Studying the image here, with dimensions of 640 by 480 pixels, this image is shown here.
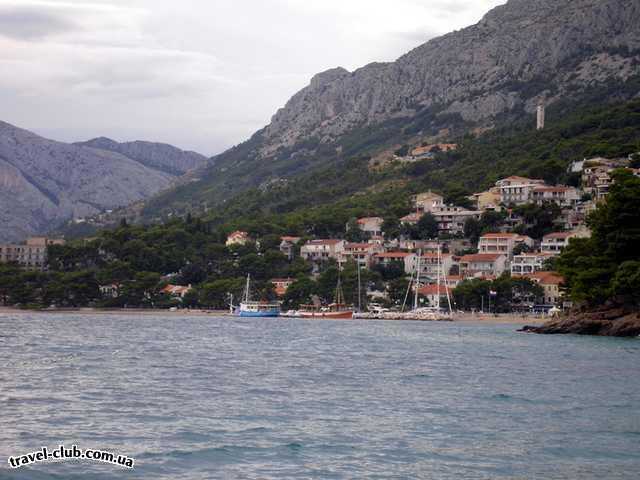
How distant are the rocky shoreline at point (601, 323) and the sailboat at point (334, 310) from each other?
31.9m

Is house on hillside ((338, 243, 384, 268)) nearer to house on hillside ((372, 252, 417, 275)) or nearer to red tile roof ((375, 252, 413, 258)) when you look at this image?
house on hillside ((372, 252, 417, 275))

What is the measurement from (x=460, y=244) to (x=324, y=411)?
10495cm

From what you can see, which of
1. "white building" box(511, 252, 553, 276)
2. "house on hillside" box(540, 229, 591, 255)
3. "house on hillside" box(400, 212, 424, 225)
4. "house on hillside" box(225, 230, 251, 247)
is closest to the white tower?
"house on hillside" box(400, 212, 424, 225)

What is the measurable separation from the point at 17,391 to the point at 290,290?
78.4 metres

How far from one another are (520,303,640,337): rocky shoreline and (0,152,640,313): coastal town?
1252 inches

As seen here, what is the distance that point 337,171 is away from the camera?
602 ft

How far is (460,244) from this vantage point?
130375 millimetres

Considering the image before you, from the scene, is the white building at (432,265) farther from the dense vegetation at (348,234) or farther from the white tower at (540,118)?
the white tower at (540,118)

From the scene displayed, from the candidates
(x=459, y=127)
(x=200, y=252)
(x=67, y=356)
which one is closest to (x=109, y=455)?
(x=67, y=356)

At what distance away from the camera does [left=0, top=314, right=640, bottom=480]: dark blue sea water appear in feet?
66.1

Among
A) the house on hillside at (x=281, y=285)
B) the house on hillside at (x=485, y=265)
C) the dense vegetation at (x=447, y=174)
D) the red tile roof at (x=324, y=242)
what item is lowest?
the house on hillside at (x=281, y=285)

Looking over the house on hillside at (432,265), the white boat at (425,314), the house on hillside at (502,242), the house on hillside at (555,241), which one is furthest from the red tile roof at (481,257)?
the white boat at (425,314)

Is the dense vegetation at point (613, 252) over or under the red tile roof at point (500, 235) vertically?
under

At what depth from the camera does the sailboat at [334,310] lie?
10094 cm
